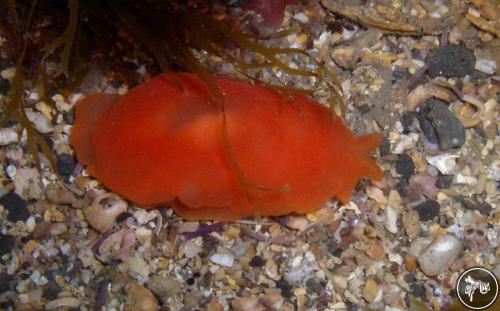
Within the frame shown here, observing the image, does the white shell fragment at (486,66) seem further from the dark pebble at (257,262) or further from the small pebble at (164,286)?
the small pebble at (164,286)

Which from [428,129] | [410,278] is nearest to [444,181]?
[428,129]

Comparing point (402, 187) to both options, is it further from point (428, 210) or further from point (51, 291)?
point (51, 291)

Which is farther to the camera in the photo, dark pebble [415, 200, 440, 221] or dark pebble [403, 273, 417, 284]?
dark pebble [415, 200, 440, 221]

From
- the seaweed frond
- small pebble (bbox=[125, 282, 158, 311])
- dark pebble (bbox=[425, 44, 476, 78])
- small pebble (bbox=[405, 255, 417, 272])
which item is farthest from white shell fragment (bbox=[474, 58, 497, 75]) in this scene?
the seaweed frond

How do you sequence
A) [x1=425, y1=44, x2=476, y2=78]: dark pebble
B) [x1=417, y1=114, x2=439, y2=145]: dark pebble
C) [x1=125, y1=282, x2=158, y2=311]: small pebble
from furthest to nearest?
[x1=425, y1=44, x2=476, y2=78]: dark pebble → [x1=417, y1=114, x2=439, y2=145]: dark pebble → [x1=125, y1=282, x2=158, y2=311]: small pebble

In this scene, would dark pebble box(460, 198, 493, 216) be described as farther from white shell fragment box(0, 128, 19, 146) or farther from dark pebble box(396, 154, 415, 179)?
white shell fragment box(0, 128, 19, 146)

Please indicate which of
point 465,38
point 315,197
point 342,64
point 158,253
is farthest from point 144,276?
point 465,38

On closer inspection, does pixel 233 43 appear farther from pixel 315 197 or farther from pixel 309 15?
pixel 315 197
